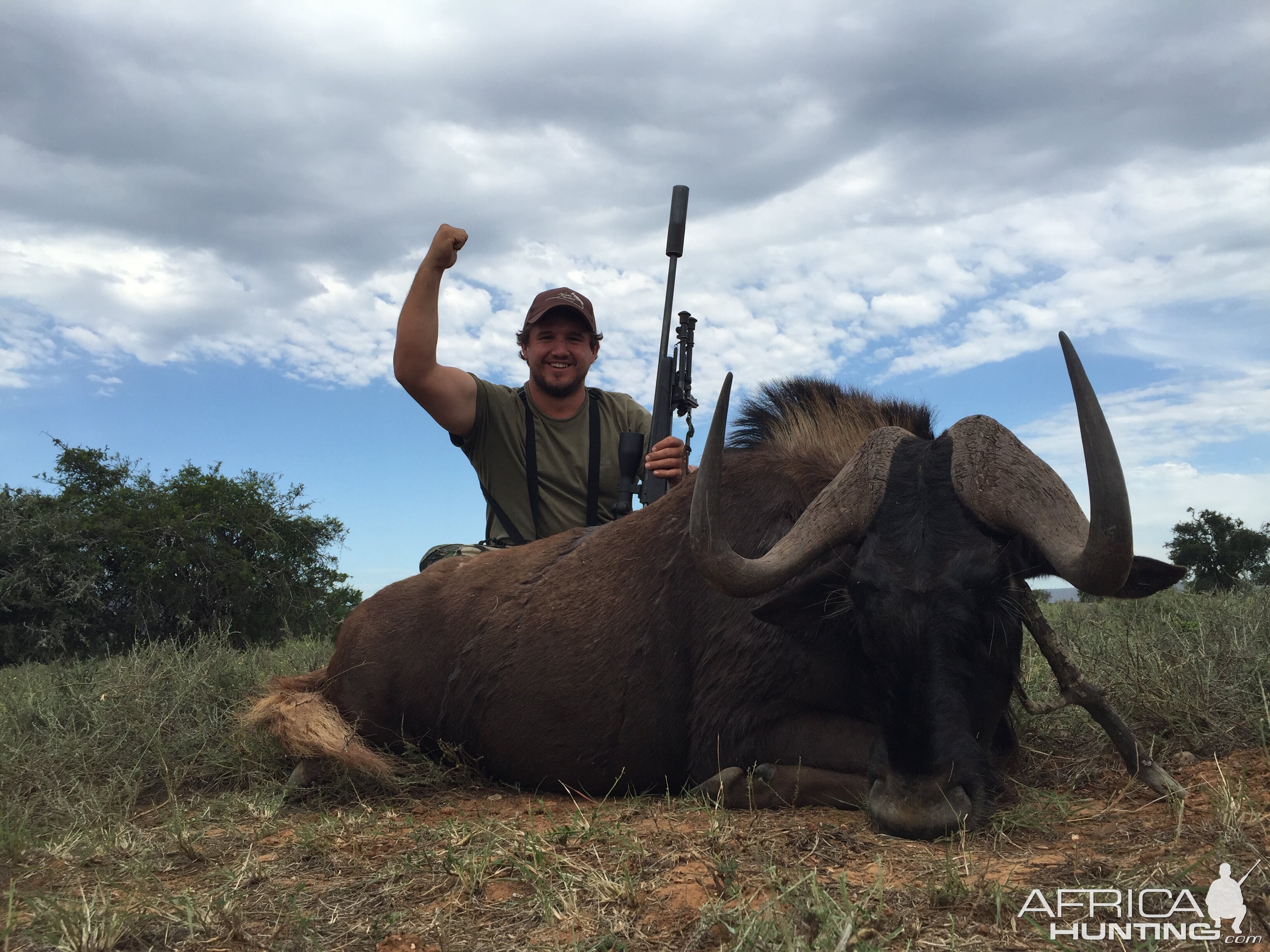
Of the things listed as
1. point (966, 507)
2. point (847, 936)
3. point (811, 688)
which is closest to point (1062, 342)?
point (966, 507)

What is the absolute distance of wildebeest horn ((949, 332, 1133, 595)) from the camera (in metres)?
2.81

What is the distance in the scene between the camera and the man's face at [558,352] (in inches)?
255

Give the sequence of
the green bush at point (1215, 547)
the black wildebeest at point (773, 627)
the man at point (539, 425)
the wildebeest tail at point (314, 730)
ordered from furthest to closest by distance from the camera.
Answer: the green bush at point (1215, 547), the man at point (539, 425), the wildebeest tail at point (314, 730), the black wildebeest at point (773, 627)

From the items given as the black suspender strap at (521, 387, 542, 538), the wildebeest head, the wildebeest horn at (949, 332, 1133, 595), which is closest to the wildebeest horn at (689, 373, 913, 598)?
the wildebeest head

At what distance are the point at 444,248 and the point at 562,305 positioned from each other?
1.03 metres

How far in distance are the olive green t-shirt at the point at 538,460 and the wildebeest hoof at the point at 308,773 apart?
2113mm

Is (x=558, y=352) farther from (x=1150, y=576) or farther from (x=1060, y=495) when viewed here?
(x=1150, y=576)

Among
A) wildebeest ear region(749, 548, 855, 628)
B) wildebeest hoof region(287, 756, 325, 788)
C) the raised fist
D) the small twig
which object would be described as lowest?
wildebeest hoof region(287, 756, 325, 788)

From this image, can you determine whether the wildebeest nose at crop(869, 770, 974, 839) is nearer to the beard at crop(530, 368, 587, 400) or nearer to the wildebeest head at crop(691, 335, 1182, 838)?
the wildebeest head at crop(691, 335, 1182, 838)

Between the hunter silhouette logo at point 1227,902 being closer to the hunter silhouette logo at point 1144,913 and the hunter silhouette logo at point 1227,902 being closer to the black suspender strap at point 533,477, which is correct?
the hunter silhouette logo at point 1144,913

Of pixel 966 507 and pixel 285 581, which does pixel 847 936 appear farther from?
pixel 285 581

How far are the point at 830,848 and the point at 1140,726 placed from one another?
2080 mm

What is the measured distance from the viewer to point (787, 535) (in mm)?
3488

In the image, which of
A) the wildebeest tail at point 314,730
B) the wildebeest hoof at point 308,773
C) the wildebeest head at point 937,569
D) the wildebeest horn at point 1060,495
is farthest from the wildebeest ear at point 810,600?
the wildebeest hoof at point 308,773
